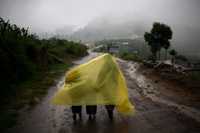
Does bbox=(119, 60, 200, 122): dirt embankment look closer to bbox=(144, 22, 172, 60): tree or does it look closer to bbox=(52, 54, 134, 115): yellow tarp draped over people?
bbox=(52, 54, 134, 115): yellow tarp draped over people

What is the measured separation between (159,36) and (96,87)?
3366 centimetres

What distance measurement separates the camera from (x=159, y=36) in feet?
127

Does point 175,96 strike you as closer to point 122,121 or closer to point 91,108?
point 122,121

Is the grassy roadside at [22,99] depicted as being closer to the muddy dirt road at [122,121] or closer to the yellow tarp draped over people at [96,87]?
the muddy dirt road at [122,121]

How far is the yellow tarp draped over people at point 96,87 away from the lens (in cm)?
668

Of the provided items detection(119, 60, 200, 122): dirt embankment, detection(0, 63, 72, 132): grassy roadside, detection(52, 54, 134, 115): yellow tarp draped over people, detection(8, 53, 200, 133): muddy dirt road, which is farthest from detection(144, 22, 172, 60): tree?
detection(52, 54, 134, 115): yellow tarp draped over people

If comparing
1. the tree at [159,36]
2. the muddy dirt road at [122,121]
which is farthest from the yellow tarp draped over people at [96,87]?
the tree at [159,36]

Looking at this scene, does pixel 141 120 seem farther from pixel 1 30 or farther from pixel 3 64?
pixel 1 30

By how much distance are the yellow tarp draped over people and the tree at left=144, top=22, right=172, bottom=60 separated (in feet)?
108

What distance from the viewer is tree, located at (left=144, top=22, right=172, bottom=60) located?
38.0 meters

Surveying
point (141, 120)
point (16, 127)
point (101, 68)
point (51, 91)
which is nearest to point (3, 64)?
point (51, 91)

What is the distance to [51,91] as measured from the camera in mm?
11953

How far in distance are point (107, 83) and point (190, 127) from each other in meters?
2.50

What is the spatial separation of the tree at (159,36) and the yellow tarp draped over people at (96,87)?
32.8 metres
